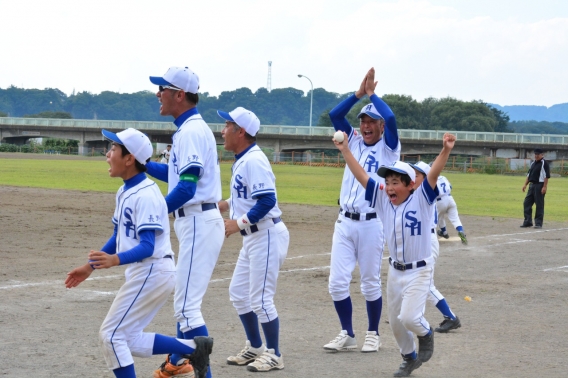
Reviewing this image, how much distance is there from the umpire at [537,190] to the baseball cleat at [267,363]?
15337 millimetres

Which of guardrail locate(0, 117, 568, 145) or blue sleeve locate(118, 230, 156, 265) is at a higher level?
guardrail locate(0, 117, 568, 145)

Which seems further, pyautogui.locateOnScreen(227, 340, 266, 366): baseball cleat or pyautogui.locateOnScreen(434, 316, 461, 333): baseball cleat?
pyautogui.locateOnScreen(434, 316, 461, 333): baseball cleat

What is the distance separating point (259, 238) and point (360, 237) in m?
1.18

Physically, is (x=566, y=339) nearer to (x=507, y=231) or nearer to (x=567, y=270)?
(x=567, y=270)

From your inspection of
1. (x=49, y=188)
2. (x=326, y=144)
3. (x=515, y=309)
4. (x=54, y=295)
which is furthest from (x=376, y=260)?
(x=326, y=144)

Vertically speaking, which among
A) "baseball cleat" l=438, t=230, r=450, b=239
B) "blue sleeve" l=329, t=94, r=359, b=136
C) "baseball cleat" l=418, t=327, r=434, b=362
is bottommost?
"baseball cleat" l=438, t=230, r=450, b=239

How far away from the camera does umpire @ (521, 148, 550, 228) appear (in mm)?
20677

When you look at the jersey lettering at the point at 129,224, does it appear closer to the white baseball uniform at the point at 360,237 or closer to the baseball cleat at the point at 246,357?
the baseball cleat at the point at 246,357

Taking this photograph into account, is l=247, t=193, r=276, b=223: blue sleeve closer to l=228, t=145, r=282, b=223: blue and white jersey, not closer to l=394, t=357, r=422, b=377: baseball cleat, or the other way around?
l=228, t=145, r=282, b=223: blue and white jersey

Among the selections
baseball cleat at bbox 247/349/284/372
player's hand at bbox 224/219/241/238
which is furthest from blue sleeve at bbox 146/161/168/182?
baseball cleat at bbox 247/349/284/372

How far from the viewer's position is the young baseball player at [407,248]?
6328 mm

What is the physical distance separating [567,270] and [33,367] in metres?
9.38

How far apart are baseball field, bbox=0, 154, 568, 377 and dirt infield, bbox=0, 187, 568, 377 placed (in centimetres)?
2

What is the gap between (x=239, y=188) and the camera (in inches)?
269
